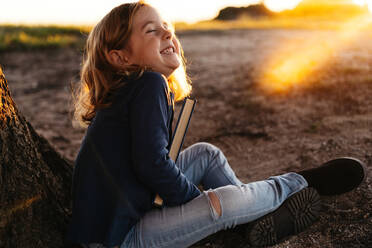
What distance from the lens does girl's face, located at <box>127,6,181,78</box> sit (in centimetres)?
188

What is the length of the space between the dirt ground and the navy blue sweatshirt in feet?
1.45

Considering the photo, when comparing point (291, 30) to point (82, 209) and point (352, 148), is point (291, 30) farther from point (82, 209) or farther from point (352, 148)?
point (82, 209)

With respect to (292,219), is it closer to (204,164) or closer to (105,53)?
(204,164)

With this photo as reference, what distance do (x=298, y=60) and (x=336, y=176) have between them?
4.72 meters

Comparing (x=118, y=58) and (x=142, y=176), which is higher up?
(x=118, y=58)

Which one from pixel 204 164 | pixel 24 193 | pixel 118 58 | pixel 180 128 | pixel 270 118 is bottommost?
pixel 270 118

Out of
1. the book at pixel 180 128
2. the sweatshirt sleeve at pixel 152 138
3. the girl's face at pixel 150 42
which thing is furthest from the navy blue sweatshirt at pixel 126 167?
the girl's face at pixel 150 42

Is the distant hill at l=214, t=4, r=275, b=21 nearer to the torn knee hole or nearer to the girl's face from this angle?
the girl's face

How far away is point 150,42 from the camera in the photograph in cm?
188

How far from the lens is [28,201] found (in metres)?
1.76

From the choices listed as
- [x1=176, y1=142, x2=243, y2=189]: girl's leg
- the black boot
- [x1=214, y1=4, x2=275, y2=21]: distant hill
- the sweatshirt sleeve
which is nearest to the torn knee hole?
the sweatshirt sleeve

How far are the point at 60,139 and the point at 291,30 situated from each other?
8.61 metres

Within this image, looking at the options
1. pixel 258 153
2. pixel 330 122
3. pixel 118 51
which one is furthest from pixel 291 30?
pixel 118 51

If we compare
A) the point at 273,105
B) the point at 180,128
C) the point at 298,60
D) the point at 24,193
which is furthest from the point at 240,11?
the point at 24,193
